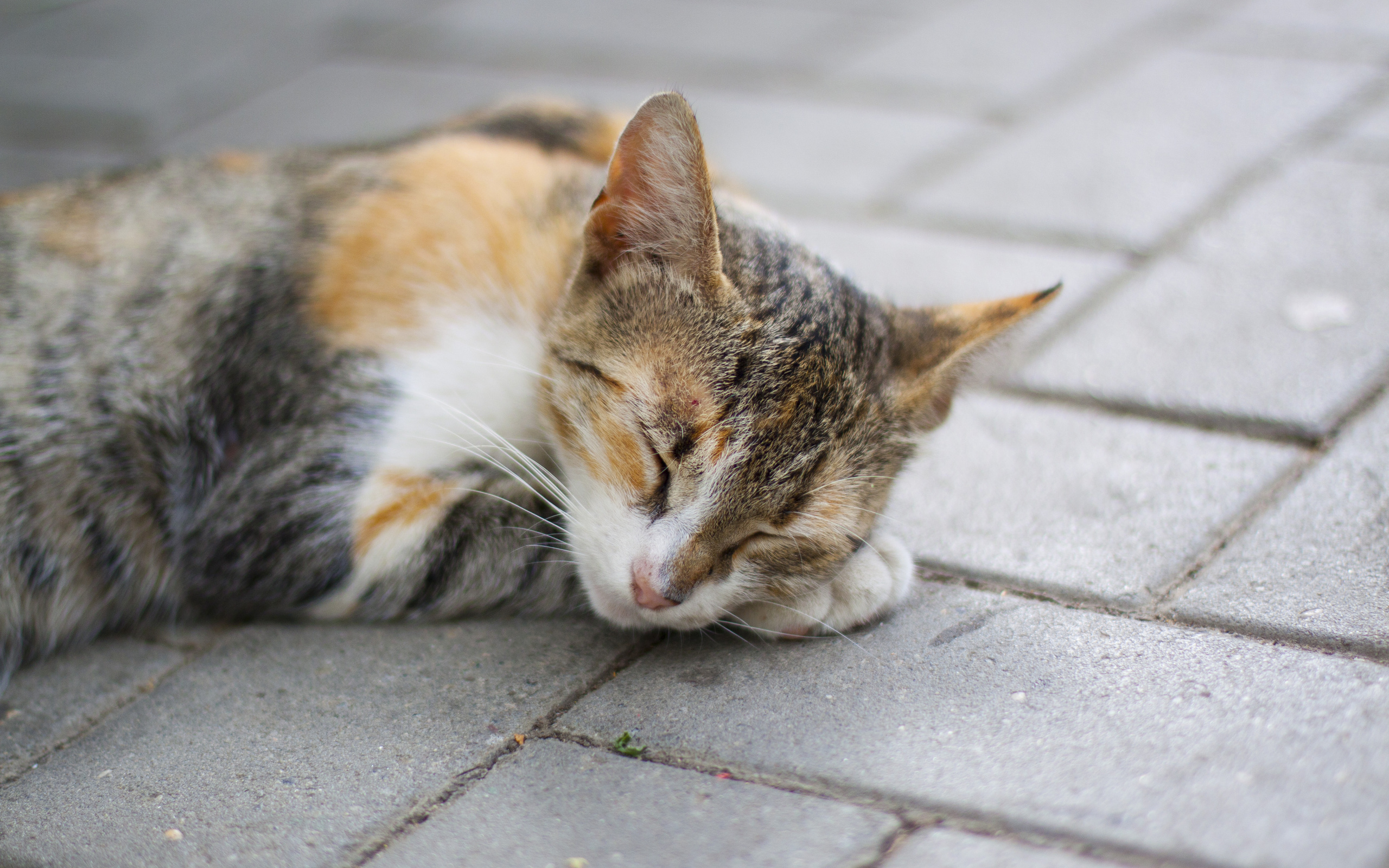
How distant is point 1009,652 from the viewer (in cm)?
221

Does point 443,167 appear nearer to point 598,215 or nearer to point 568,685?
point 598,215

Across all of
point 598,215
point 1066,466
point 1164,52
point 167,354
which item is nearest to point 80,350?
point 167,354

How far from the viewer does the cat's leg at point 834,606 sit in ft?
7.63

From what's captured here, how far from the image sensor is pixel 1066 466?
2.88 metres

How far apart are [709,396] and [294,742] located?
98cm

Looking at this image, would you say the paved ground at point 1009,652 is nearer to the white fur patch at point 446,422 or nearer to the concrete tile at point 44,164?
the concrete tile at point 44,164

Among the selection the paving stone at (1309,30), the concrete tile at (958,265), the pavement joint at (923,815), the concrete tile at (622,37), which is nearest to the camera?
the pavement joint at (923,815)

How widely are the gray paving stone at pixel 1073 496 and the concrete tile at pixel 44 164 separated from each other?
3.60 meters

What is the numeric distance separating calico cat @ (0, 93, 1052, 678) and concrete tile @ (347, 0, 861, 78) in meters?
2.82

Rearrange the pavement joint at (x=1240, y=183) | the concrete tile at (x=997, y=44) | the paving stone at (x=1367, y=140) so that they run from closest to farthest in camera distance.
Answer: the pavement joint at (x=1240, y=183)
the paving stone at (x=1367, y=140)
the concrete tile at (x=997, y=44)

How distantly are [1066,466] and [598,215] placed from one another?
4.27 feet

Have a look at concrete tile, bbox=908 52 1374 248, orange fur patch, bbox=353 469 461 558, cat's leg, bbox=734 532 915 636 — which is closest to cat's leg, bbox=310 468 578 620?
orange fur patch, bbox=353 469 461 558

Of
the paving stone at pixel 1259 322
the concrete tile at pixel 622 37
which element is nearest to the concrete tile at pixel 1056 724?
the paving stone at pixel 1259 322

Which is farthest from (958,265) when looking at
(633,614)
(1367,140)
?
(633,614)
